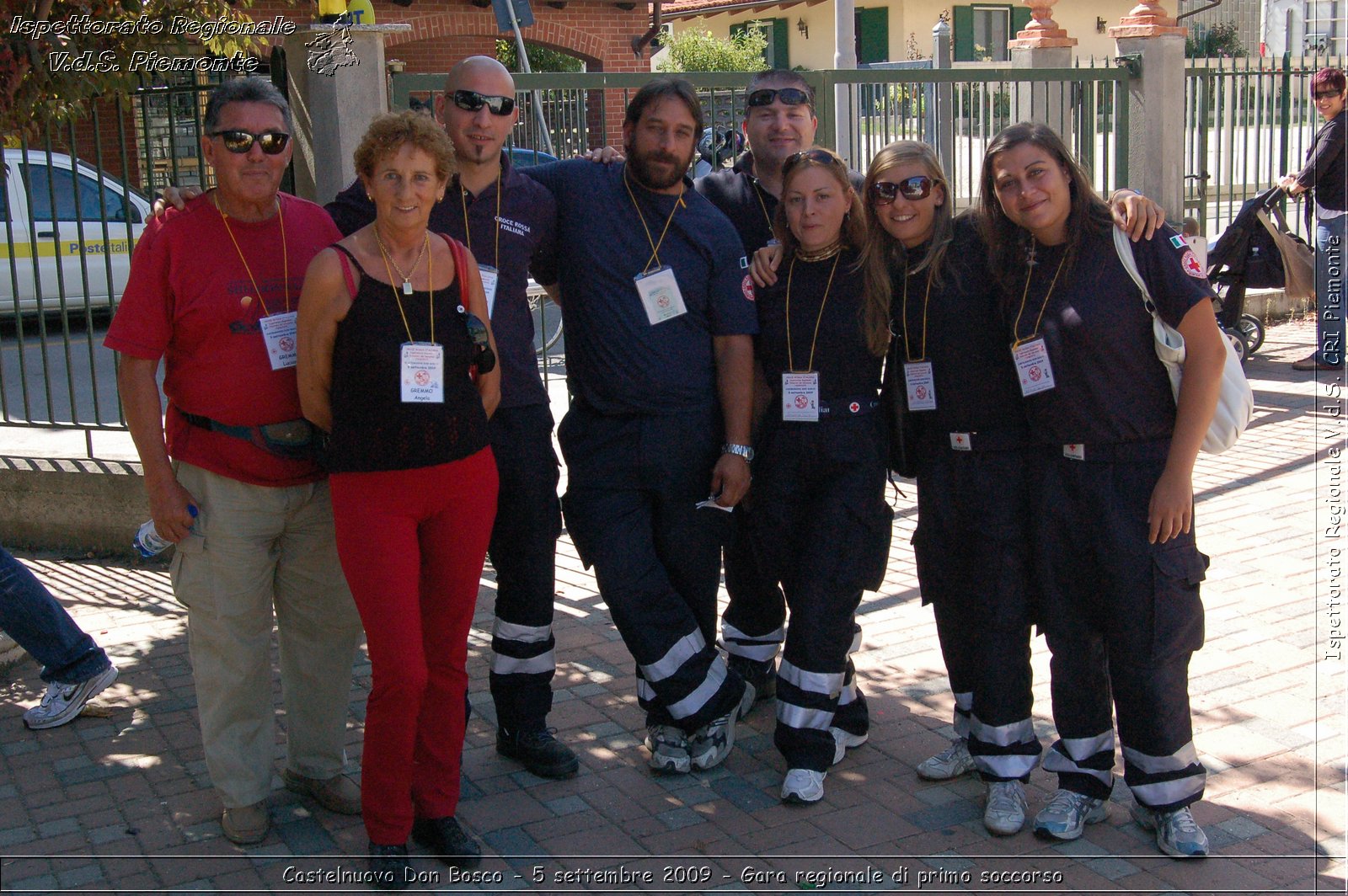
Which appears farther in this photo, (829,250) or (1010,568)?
(829,250)

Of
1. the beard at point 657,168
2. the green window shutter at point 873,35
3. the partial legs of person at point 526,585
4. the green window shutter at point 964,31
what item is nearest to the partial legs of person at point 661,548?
the partial legs of person at point 526,585

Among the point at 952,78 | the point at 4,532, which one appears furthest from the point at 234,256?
the point at 952,78

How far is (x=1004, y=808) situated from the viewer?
3898mm

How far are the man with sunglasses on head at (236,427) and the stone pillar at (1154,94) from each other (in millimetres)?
7648

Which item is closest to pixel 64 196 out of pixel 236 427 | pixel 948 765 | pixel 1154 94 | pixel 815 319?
pixel 236 427

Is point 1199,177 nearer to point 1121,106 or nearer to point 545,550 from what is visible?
point 1121,106

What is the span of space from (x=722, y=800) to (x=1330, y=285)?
805 cm

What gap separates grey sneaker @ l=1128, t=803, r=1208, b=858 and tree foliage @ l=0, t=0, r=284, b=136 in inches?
188

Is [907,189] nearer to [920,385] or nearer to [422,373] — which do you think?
[920,385]

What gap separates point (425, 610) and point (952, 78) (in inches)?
230

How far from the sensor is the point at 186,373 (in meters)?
3.75

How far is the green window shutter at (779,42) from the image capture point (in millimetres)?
37156

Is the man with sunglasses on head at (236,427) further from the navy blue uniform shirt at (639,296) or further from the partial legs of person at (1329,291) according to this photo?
the partial legs of person at (1329,291)

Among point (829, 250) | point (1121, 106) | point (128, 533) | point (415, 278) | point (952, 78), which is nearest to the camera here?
point (415, 278)
